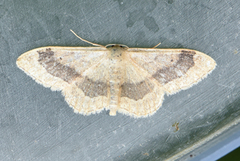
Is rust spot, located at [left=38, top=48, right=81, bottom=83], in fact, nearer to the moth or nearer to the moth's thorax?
the moth

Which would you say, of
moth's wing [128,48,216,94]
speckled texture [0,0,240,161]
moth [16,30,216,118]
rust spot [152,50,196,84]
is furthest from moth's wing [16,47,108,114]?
rust spot [152,50,196,84]

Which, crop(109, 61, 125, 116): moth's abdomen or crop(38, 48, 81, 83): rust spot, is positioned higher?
crop(38, 48, 81, 83): rust spot

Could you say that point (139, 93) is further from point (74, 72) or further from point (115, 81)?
point (74, 72)

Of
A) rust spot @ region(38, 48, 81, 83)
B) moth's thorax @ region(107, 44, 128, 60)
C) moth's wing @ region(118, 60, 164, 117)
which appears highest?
rust spot @ region(38, 48, 81, 83)

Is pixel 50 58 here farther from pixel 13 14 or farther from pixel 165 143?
pixel 165 143

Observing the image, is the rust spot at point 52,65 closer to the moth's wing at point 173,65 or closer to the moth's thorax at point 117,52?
the moth's thorax at point 117,52

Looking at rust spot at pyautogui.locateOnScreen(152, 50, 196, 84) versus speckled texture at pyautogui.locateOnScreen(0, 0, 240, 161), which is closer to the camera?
rust spot at pyautogui.locateOnScreen(152, 50, 196, 84)

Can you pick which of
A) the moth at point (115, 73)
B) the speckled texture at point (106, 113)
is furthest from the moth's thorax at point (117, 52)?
the speckled texture at point (106, 113)

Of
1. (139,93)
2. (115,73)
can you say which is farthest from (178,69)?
(115,73)
